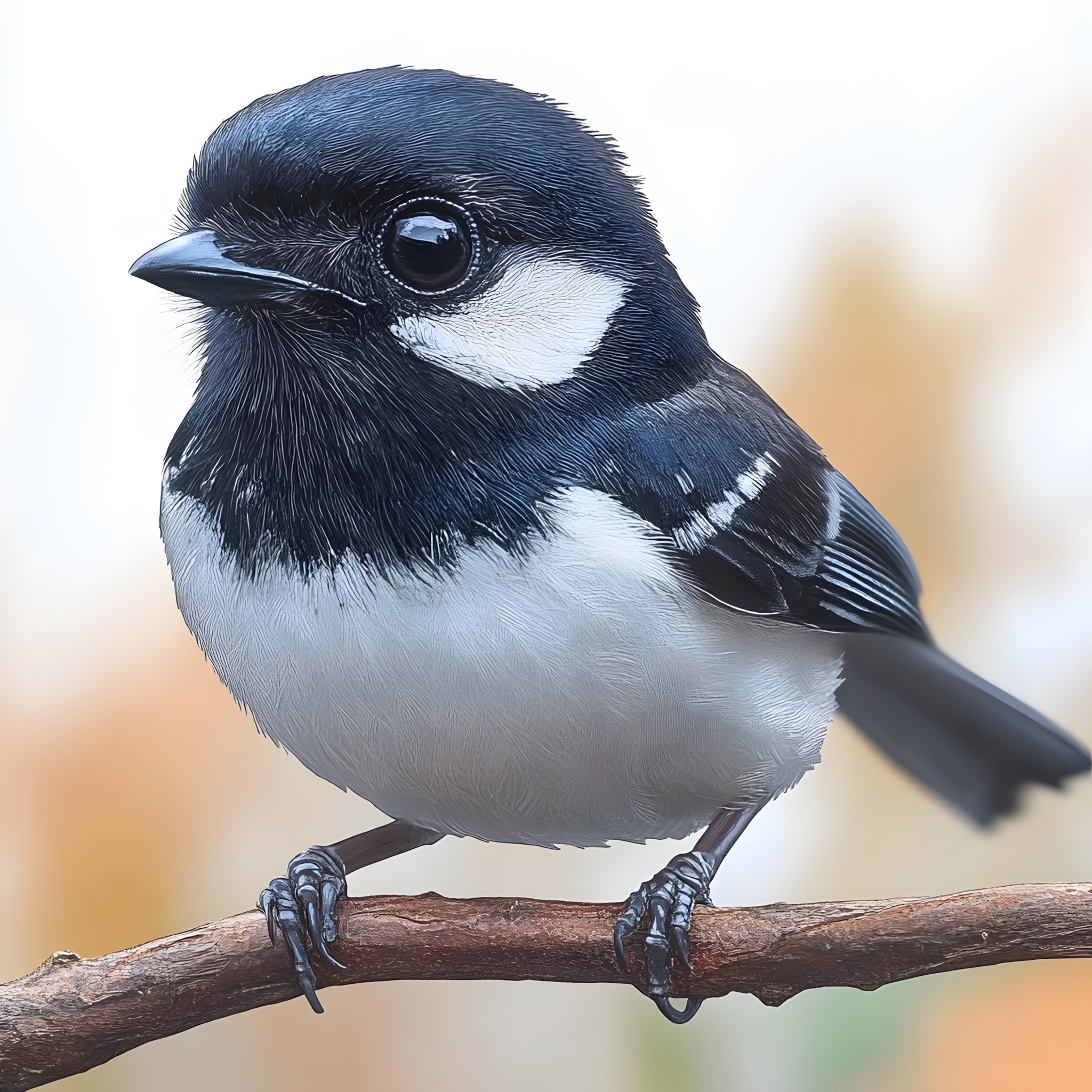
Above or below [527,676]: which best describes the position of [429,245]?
above

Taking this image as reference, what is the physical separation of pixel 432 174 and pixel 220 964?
56 centimetres

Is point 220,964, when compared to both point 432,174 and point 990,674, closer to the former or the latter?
point 432,174

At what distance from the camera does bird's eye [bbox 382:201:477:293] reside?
701mm

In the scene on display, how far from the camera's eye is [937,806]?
1.11 m

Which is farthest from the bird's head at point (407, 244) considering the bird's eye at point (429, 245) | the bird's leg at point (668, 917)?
the bird's leg at point (668, 917)

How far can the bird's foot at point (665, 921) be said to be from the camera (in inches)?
30.0

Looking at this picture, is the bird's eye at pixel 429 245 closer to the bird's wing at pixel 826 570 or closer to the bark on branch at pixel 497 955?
the bird's wing at pixel 826 570

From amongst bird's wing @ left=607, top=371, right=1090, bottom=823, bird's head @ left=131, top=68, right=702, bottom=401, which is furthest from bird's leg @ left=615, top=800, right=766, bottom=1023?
bird's head @ left=131, top=68, right=702, bottom=401

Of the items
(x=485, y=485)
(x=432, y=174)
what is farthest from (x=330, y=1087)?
(x=432, y=174)

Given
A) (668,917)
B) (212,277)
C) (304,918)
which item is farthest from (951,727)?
(212,277)

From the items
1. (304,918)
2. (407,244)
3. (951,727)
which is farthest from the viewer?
(951,727)

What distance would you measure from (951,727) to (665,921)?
1.33 ft

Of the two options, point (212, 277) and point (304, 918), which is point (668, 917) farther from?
point (212, 277)

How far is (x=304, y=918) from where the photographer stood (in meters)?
0.82
